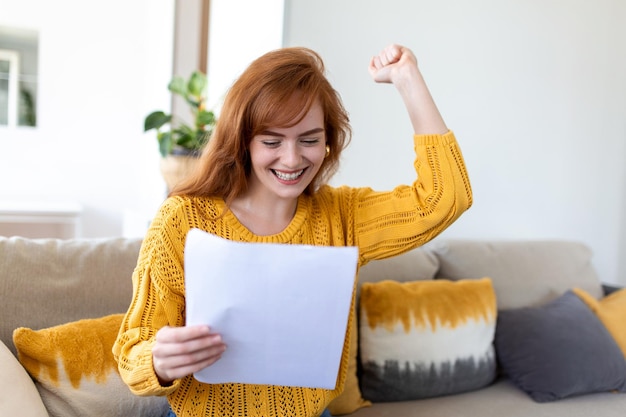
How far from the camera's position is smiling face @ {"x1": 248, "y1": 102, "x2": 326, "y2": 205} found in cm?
119

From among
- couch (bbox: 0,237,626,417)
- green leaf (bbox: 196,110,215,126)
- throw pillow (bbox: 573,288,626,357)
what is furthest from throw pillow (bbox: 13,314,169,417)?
throw pillow (bbox: 573,288,626,357)

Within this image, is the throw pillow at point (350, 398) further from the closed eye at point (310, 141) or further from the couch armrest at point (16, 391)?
the couch armrest at point (16, 391)

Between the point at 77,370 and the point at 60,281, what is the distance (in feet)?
0.81

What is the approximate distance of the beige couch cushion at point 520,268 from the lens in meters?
2.20

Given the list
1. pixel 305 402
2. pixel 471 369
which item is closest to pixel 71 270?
pixel 305 402

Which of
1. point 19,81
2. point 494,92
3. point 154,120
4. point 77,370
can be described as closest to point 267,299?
point 77,370

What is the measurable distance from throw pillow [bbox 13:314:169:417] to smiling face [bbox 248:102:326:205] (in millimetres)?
531

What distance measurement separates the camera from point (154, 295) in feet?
3.78

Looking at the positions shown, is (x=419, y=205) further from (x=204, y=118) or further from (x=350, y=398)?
(x=204, y=118)

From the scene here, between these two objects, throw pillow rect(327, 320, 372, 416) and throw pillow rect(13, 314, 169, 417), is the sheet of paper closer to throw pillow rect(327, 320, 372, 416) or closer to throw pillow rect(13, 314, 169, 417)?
throw pillow rect(13, 314, 169, 417)

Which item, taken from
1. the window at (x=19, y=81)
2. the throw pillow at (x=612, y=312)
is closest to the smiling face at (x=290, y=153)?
the throw pillow at (x=612, y=312)

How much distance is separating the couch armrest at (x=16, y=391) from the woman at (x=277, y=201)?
21cm

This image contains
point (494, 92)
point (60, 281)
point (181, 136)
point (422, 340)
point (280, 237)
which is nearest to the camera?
point (280, 237)

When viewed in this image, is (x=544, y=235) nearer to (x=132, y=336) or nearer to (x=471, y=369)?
(x=471, y=369)
